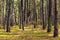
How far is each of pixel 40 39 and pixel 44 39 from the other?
16.0 inches

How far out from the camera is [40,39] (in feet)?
60.4

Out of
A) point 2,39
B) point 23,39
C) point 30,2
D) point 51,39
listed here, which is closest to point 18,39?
point 23,39

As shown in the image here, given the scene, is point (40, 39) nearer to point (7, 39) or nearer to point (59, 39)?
point (59, 39)

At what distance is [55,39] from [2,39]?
18.2ft

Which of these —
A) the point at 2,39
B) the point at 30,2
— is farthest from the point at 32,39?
the point at 30,2

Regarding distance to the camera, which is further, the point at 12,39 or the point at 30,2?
the point at 30,2

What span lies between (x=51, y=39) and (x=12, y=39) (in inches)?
156

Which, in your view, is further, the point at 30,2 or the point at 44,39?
the point at 30,2

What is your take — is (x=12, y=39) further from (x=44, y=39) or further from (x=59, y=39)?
(x=59, y=39)

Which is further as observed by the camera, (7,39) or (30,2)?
(30,2)

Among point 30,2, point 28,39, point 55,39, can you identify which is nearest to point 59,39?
point 55,39

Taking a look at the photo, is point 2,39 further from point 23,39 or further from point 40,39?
point 40,39

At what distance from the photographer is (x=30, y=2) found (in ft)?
189

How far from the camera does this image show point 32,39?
731 inches
